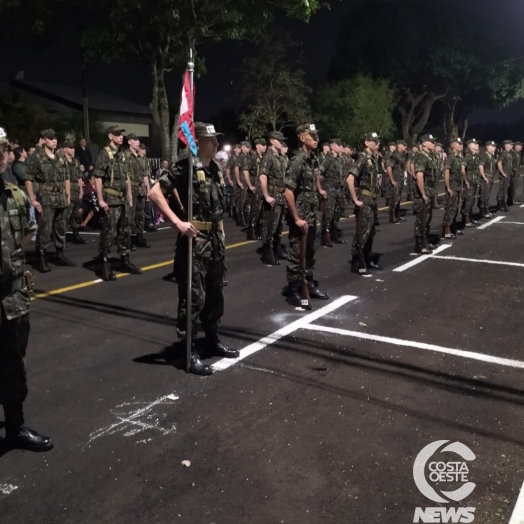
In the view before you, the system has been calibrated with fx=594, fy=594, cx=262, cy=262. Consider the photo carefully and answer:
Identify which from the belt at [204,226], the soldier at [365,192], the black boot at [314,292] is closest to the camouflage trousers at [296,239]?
the black boot at [314,292]

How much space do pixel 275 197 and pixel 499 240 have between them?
518 cm

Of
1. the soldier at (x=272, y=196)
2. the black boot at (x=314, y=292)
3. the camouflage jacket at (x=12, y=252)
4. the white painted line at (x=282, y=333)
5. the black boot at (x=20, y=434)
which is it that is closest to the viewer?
the camouflage jacket at (x=12, y=252)

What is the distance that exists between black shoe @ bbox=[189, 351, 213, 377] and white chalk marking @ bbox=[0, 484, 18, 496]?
1899 mm

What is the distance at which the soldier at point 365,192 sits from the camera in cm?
880

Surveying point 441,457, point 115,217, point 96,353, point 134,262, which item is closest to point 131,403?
point 96,353

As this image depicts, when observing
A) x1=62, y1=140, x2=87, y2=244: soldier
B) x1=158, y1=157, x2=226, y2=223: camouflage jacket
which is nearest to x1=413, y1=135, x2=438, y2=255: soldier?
x1=158, y1=157, x2=226, y2=223: camouflage jacket

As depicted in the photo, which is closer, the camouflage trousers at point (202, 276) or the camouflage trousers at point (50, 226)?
the camouflage trousers at point (202, 276)

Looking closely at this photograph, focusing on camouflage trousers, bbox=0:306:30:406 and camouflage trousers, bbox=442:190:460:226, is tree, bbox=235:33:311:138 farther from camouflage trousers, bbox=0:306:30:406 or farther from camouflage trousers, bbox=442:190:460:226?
camouflage trousers, bbox=0:306:30:406

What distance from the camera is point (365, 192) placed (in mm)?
8953

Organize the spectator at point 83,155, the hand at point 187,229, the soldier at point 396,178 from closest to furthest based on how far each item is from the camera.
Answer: the hand at point 187,229, the soldier at point 396,178, the spectator at point 83,155

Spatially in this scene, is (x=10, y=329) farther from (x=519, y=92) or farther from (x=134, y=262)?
(x=519, y=92)

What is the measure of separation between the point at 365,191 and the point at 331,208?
2950mm

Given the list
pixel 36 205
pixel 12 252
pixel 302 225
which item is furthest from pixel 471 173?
pixel 12 252

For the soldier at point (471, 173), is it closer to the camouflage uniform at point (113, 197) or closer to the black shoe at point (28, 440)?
the camouflage uniform at point (113, 197)
